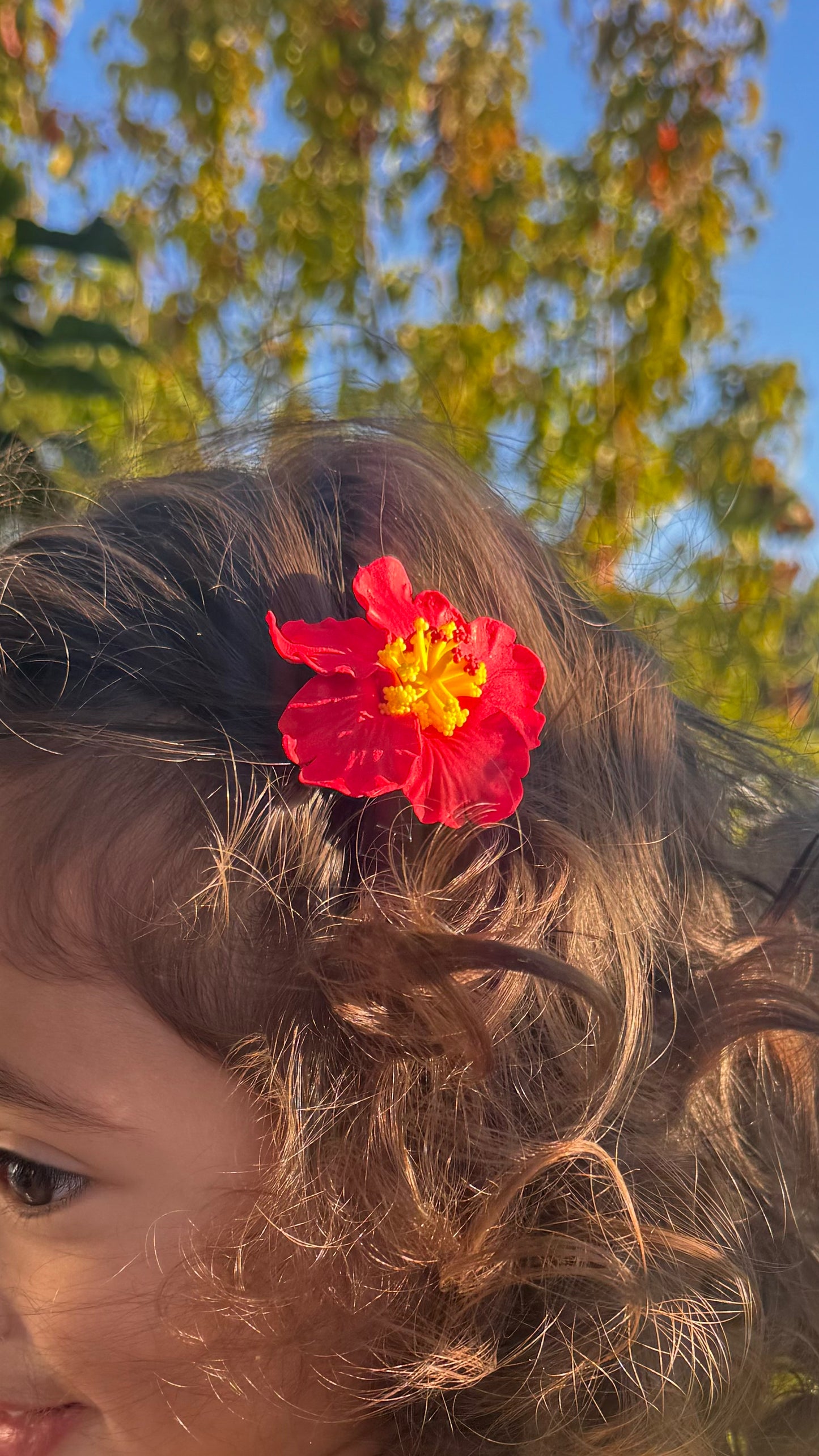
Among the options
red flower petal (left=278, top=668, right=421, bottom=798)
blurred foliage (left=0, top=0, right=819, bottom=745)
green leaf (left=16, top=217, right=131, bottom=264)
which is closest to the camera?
red flower petal (left=278, top=668, right=421, bottom=798)

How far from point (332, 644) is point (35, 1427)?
62 centimetres

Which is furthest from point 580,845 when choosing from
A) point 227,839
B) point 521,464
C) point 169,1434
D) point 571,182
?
point 571,182

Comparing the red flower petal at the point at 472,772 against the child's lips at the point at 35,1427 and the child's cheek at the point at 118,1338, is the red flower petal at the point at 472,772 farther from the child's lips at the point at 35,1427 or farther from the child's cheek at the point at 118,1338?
the child's lips at the point at 35,1427

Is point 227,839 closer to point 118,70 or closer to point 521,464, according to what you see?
point 521,464

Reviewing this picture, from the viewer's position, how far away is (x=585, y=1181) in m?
0.97

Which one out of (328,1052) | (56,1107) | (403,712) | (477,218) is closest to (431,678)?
(403,712)

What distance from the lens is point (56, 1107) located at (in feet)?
2.78

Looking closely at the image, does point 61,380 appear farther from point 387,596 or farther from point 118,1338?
point 118,1338

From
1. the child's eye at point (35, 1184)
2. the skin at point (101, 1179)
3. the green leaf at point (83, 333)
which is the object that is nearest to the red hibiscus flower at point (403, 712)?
the skin at point (101, 1179)

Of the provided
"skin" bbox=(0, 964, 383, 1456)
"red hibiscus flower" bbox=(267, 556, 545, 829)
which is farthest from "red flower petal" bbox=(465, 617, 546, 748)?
"skin" bbox=(0, 964, 383, 1456)

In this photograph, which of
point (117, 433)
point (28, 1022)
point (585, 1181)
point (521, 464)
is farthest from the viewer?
point (117, 433)

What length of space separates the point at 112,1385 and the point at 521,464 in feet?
3.67

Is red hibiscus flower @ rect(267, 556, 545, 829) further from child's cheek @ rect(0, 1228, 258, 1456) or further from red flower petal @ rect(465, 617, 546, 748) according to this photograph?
child's cheek @ rect(0, 1228, 258, 1456)

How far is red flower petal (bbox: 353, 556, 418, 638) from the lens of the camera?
87cm
